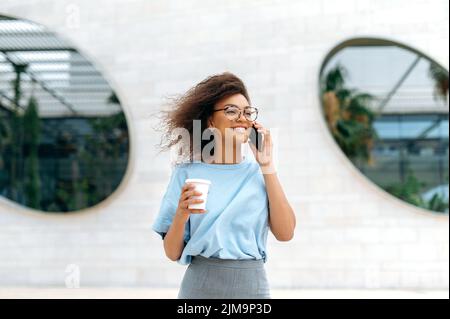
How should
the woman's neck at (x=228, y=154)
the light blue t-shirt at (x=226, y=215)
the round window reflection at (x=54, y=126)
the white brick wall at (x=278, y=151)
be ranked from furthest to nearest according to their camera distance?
the round window reflection at (x=54, y=126), the white brick wall at (x=278, y=151), the woman's neck at (x=228, y=154), the light blue t-shirt at (x=226, y=215)

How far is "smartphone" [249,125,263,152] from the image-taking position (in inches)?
68.0

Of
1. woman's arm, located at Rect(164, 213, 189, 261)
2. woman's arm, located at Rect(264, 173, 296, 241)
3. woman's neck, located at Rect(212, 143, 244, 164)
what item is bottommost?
woman's arm, located at Rect(164, 213, 189, 261)

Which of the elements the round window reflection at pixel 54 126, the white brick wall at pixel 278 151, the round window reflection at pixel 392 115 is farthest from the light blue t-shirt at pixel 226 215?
the round window reflection at pixel 54 126

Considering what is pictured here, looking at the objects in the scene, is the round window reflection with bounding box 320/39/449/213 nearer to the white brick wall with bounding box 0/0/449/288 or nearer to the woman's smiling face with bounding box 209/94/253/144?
the white brick wall with bounding box 0/0/449/288

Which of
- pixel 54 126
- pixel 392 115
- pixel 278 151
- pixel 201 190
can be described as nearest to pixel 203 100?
pixel 201 190

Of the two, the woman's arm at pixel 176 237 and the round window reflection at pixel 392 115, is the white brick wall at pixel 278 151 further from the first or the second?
the woman's arm at pixel 176 237

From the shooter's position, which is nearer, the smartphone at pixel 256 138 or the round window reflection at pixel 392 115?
the smartphone at pixel 256 138

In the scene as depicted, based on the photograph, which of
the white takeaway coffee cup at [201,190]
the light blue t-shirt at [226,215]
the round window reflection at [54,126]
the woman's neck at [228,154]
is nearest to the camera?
the white takeaway coffee cup at [201,190]

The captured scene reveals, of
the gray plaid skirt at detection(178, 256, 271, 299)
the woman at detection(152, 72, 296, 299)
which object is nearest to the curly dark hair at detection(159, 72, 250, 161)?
the woman at detection(152, 72, 296, 299)

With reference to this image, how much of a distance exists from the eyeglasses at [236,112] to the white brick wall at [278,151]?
5118mm

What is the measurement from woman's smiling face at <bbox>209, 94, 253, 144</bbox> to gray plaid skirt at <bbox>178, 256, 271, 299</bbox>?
1.20 ft

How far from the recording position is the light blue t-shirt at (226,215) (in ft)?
5.38

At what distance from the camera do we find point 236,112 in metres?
1.74
